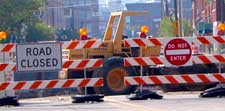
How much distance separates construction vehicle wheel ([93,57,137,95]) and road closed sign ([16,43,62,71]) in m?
4.43

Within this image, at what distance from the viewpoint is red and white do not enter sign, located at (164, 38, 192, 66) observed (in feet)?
65.1

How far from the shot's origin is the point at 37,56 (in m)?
19.2

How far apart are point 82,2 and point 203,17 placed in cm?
6687

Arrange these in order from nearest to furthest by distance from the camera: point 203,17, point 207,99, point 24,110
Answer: point 24,110 < point 207,99 < point 203,17

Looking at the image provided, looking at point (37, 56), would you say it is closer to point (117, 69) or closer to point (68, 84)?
point (68, 84)

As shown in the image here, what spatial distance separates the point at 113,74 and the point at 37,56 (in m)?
4.95

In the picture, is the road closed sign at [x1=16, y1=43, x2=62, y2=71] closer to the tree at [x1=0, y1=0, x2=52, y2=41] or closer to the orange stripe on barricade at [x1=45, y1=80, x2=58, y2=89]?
the orange stripe on barricade at [x1=45, y1=80, x2=58, y2=89]

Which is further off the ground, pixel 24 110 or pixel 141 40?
pixel 141 40

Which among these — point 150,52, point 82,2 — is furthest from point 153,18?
point 150,52

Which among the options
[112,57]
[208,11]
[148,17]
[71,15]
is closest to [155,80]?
[112,57]

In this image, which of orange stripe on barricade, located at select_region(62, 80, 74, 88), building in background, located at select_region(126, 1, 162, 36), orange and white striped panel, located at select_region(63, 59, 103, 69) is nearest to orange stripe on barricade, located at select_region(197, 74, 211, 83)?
orange and white striped panel, located at select_region(63, 59, 103, 69)

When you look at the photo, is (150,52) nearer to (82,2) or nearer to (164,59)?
(164,59)

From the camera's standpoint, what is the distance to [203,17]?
8750 cm

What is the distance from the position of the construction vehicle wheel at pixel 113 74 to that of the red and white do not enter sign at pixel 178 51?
3.91 m
